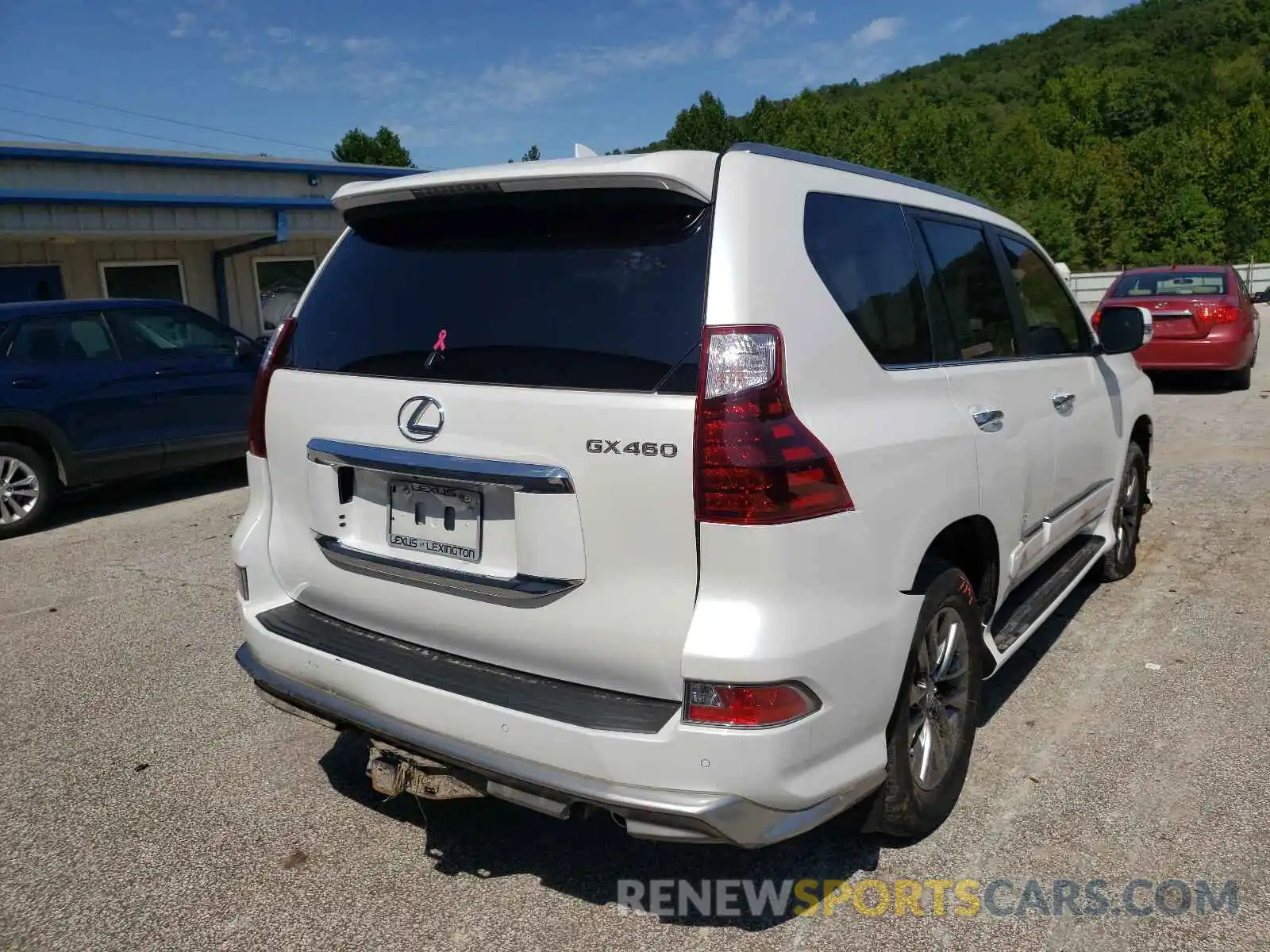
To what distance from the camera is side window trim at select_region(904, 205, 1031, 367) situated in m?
3.15

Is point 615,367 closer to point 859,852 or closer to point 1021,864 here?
point 859,852

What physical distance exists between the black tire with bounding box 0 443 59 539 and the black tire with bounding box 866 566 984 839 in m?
7.09

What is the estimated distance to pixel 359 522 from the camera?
9.11 feet

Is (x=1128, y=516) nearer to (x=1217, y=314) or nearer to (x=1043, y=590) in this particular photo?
(x=1043, y=590)

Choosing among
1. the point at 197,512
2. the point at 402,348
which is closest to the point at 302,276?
the point at 197,512

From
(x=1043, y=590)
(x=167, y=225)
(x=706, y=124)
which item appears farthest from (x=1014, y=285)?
(x=706, y=124)

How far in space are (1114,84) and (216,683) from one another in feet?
296

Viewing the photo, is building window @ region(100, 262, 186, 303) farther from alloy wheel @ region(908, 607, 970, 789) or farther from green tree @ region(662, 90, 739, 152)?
green tree @ region(662, 90, 739, 152)

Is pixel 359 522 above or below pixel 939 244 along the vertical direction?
below

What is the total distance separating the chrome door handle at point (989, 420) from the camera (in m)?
3.09

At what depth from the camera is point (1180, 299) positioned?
40.2 feet

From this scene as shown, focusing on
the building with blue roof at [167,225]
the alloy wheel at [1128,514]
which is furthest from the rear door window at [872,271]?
the building with blue roof at [167,225]

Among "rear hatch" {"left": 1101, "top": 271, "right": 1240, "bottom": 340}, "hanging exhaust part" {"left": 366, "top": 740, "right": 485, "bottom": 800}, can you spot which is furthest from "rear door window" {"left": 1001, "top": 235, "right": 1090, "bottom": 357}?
"rear hatch" {"left": 1101, "top": 271, "right": 1240, "bottom": 340}

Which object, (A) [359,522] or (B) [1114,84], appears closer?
(A) [359,522]
